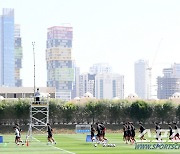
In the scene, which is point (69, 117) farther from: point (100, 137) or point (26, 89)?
point (26, 89)

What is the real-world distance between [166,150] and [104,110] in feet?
212

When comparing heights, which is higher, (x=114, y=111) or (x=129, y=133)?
(x=114, y=111)

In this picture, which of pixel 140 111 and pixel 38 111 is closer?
pixel 38 111

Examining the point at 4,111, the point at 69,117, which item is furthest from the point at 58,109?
the point at 4,111

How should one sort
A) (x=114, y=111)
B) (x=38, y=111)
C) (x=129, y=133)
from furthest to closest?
1. (x=114, y=111)
2. (x=38, y=111)
3. (x=129, y=133)

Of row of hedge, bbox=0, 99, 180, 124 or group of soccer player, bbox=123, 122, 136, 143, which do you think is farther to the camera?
row of hedge, bbox=0, 99, 180, 124

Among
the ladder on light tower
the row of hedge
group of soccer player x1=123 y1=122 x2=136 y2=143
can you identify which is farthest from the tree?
group of soccer player x1=123 y1=122 x2=136 y2=143

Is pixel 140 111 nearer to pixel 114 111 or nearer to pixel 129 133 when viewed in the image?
pixel 114 111

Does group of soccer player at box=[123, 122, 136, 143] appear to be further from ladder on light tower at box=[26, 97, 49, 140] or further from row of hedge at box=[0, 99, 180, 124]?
row of hedge at box=[0, 99, 180, 124]

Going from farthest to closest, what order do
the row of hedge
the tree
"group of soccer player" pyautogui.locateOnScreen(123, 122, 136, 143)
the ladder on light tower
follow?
the tree, the row of hedge, the ladder on light tower, "group of soccer player" pyautogui.locateOnScreen(123, 122, 136, 143)

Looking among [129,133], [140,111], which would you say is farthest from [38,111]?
[140,111]

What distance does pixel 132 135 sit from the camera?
2030 inches

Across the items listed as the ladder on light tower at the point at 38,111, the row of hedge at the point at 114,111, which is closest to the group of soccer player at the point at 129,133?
the ladder on light tower at the point at 38,111

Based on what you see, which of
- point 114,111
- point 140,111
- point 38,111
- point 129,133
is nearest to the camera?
point 129,133
